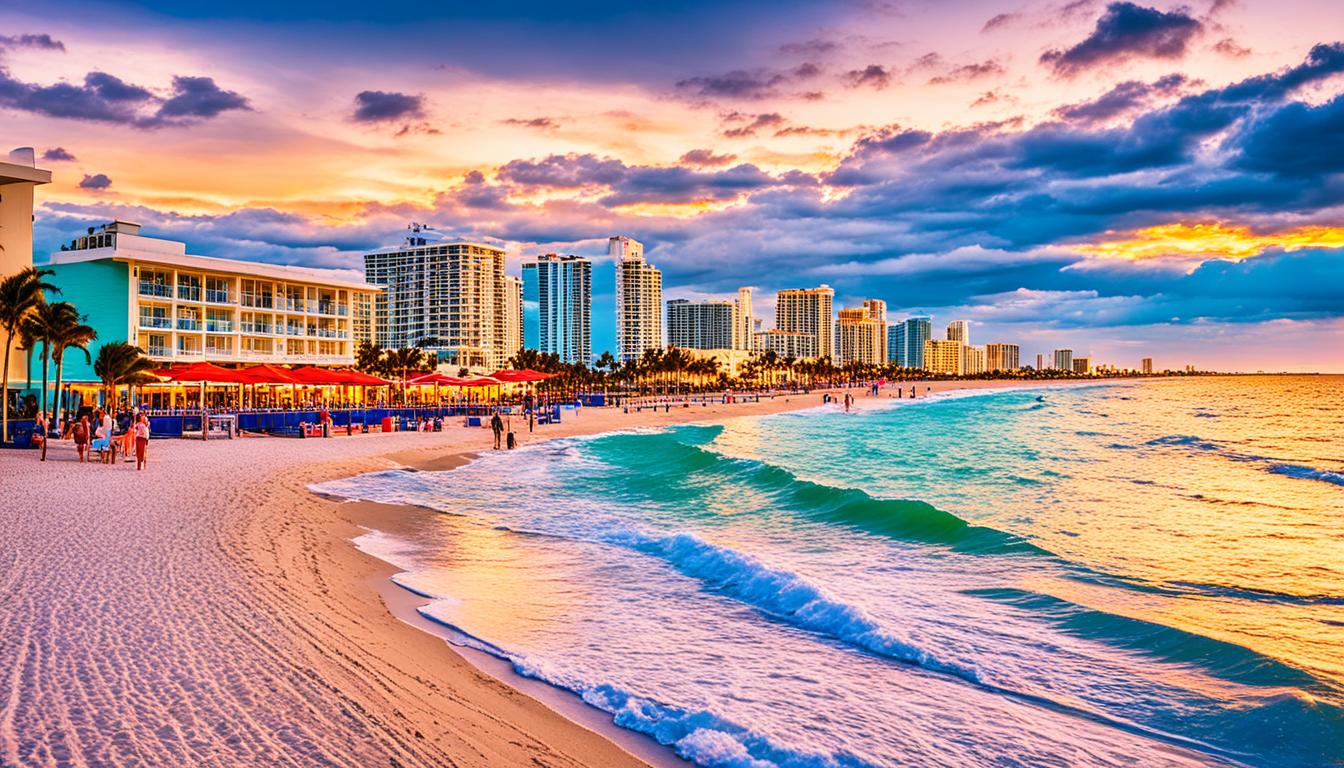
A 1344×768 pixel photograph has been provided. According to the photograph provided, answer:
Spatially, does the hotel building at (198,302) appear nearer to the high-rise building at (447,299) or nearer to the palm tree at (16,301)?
the palm tree at (16,301)

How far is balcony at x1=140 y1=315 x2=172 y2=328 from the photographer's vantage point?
50625mm

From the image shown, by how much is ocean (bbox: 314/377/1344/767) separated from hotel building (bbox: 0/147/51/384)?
1160 inches

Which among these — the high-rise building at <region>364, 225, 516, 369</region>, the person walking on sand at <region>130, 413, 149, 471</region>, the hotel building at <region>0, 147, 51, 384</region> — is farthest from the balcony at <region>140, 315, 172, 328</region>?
the high-rise building at <region>364, 225, 516, 369</region>

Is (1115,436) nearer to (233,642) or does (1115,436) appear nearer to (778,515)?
(778,515)

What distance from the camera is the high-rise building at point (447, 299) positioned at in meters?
170

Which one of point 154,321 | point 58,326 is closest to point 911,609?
point 58,326

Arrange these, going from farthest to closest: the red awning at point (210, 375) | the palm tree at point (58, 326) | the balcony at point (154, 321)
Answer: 1. the balcony at point (154, 321)
2. the red awning at point (210, 375)
3. the palm tree at point (58, 326)

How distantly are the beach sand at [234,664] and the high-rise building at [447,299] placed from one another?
155 meters

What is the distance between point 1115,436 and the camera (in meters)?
43.2

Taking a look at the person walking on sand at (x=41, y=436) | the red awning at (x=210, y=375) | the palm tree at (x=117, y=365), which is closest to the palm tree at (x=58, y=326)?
the person walking on sand at (x=41, y=436)

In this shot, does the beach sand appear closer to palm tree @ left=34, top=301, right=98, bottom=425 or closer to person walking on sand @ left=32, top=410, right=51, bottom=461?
person walking on sand @ left=32, top=410, right=51, bottom=461

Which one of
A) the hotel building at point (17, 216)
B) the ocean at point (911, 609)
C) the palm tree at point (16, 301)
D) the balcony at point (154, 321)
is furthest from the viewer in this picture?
the balcony at point (154, 321)

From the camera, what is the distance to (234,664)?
6695 mm

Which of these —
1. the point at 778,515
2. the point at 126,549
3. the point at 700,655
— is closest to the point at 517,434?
the point at 778,515
